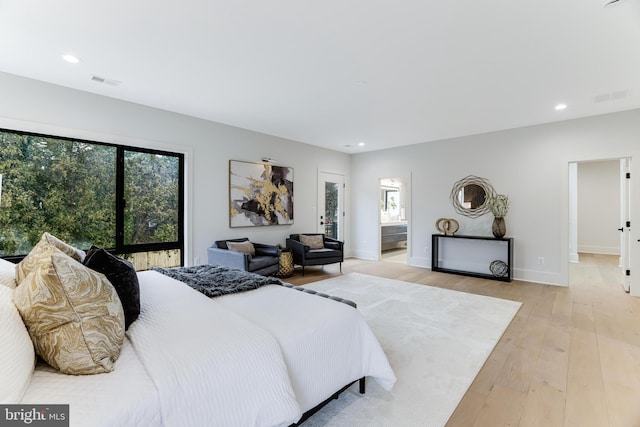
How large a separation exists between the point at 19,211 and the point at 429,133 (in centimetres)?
610

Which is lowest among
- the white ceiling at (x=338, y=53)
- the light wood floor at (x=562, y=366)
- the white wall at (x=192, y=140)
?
the light wood floor at (x=562, y=366)

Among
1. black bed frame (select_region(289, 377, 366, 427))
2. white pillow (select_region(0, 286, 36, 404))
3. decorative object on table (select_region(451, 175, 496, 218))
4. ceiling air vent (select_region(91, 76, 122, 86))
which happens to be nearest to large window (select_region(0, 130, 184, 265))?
ceiling air vent (select_region(91, 76, 122, 86))

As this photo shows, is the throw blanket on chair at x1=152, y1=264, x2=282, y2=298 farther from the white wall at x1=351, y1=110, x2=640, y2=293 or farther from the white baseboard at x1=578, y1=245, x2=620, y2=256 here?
the white baseboard at x1=578, y1=245, x2=620, y2=256

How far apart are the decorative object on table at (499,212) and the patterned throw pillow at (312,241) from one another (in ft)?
10.4

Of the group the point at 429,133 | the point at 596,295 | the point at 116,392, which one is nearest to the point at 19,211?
the point at 116,392

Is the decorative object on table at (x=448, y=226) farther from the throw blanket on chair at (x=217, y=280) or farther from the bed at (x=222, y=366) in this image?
the bed at (x=222, y=366)

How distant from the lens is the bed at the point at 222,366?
3.21 feet

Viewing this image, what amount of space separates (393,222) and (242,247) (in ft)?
17.3

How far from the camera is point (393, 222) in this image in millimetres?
8742

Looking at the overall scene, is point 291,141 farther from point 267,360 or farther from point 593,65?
point 267,360

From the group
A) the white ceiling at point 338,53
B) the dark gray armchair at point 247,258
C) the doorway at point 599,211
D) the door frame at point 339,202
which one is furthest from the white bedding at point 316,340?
the doorway at point 599,211

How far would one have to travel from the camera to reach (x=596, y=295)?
4.20 metres

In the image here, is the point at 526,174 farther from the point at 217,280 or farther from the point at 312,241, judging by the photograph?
the point at 217,280

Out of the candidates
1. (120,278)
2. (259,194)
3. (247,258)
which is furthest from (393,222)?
(120,278)
